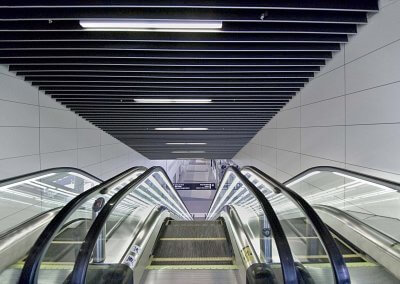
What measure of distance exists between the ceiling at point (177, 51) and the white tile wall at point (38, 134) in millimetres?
257

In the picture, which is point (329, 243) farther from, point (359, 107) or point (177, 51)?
point (177, 51)

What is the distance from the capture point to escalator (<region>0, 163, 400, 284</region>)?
1471mm

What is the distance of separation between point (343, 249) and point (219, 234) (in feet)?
5.46

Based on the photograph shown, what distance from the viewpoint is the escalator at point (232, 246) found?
1471mm

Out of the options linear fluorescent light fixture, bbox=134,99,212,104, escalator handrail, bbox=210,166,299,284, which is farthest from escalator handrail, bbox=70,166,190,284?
linear fluorescent light fixture, bbox=134,99,212,104

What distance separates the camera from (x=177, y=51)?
4.33 m

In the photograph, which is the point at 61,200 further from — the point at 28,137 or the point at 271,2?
the point at 271,2

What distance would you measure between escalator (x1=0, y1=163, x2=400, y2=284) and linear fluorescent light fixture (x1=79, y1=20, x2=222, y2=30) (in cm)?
179

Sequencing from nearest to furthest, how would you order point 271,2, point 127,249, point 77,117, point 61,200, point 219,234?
point 127,249 < point 271,2 < point 219,234 < point 61,200 < point 77,117

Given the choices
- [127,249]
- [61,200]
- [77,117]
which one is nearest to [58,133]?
[77,117]

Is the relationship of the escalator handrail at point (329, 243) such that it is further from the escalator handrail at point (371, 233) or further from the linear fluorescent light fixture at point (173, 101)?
A: the linear fluorescent light fixture at point (173, 101)

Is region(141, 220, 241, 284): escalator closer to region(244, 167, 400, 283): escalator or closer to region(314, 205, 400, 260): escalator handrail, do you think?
region(244, 167, 400, 283): escalator

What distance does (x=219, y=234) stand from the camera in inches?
154

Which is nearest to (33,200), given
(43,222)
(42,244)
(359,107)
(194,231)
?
(43,222)
